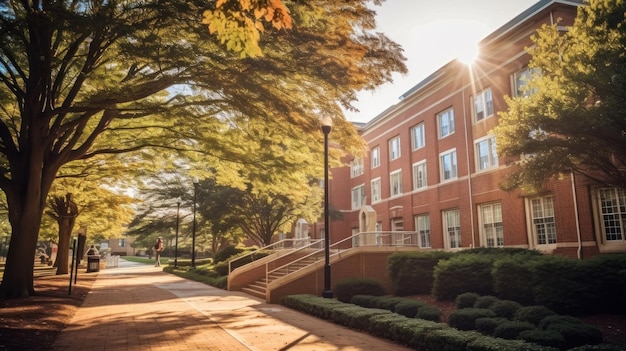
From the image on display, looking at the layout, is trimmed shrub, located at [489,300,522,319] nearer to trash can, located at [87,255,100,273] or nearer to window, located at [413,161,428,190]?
window, located at [413,161,428,190]

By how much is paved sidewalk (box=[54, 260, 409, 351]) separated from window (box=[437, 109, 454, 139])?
63.7 feet

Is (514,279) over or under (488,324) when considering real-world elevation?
over

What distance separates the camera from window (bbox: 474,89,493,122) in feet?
82.6

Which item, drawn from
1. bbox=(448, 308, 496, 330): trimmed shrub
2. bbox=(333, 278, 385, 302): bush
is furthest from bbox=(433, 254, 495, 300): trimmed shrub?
bbox=(448, 308, 496, 330): trimmed shrub

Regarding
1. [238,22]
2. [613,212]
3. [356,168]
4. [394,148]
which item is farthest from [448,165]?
[238,22]

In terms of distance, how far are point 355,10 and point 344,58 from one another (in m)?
1.12

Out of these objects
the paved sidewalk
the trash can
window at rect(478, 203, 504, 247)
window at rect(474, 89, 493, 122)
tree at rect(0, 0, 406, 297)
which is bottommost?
the paved sidewalk

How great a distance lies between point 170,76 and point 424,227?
2413cm

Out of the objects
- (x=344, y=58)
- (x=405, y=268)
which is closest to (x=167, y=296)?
(x=405, y=268)

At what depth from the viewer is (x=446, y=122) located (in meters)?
29.4

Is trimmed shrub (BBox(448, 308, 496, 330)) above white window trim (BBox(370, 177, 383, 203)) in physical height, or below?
below

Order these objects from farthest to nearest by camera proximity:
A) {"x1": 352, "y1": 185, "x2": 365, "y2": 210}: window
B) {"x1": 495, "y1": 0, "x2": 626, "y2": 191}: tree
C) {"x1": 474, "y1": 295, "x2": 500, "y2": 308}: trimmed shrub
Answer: {"x1": 352, "y1": 185, "x2": 365, "y2": 210}: window → {"x1": 474, "y1": 295, "x2": 500, "y2": 308}: trimmed shrub → {"x1": 495, "y1": 0, "x2": 626, "y2": 191}: tree

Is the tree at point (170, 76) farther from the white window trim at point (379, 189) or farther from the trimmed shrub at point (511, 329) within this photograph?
the white window trim at point (379, 189)

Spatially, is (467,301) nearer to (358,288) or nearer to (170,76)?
(358,288)
